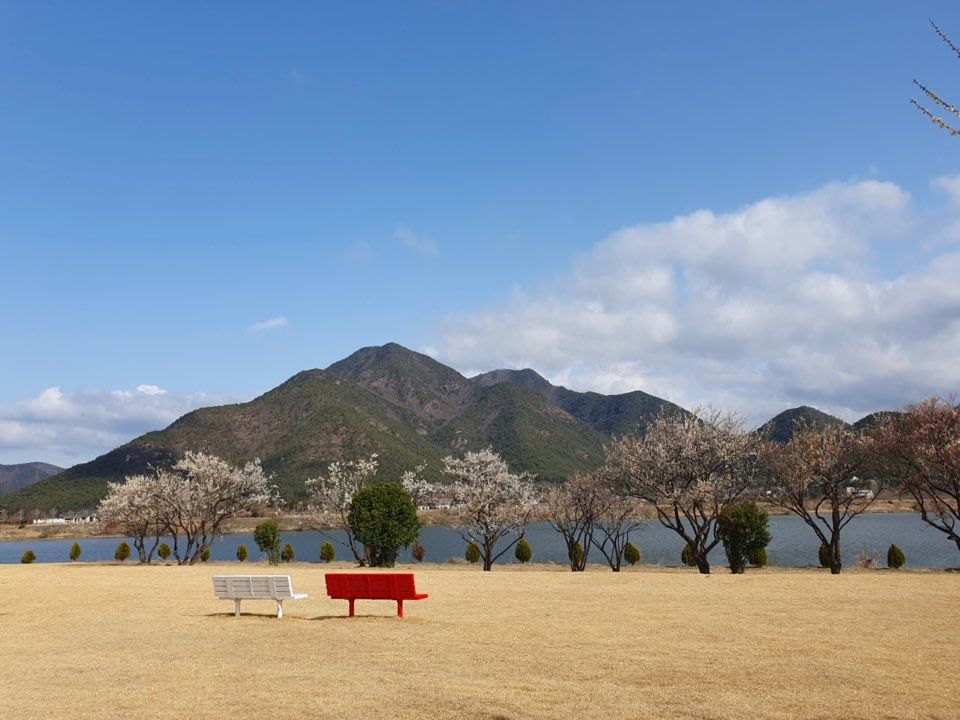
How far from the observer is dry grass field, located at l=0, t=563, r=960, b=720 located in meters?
8.88

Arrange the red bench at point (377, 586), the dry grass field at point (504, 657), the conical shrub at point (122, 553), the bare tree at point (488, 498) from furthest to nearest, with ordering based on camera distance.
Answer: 1. the conical shrub at point (122, 553)
2. the bare tree at point (488, 498)
3. the red bench at point (377, 586)
4. the dry grass field at point (504, 657)

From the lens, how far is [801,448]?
1531 inches

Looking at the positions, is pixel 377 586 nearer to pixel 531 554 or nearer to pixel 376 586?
pixel 376 586

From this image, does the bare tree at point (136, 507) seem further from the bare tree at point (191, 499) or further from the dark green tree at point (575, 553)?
the dark green tree at point (575, 553)

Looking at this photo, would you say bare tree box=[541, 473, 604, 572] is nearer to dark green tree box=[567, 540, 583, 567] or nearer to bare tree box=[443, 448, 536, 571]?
dark green tree box=[567, 540, 583, 567]

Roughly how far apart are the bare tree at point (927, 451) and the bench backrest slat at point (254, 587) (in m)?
32.0

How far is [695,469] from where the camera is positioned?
118 feet

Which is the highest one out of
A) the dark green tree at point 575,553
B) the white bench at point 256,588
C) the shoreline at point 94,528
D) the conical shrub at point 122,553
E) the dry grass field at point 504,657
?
the white bench at point 256,588

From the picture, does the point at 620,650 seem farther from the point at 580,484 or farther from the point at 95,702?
the point at 580,484

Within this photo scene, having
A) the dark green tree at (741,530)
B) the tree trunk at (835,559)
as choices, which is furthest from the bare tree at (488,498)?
the tree trunk at (835,559)

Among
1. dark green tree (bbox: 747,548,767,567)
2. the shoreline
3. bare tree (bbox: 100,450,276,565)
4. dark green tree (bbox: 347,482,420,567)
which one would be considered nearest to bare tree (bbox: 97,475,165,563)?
bare tree (bbox: 100,450,276,565)

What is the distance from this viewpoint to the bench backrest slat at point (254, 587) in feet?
55.4

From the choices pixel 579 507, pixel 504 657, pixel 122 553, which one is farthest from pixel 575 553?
pixel 122 553

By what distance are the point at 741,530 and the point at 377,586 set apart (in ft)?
74.1
